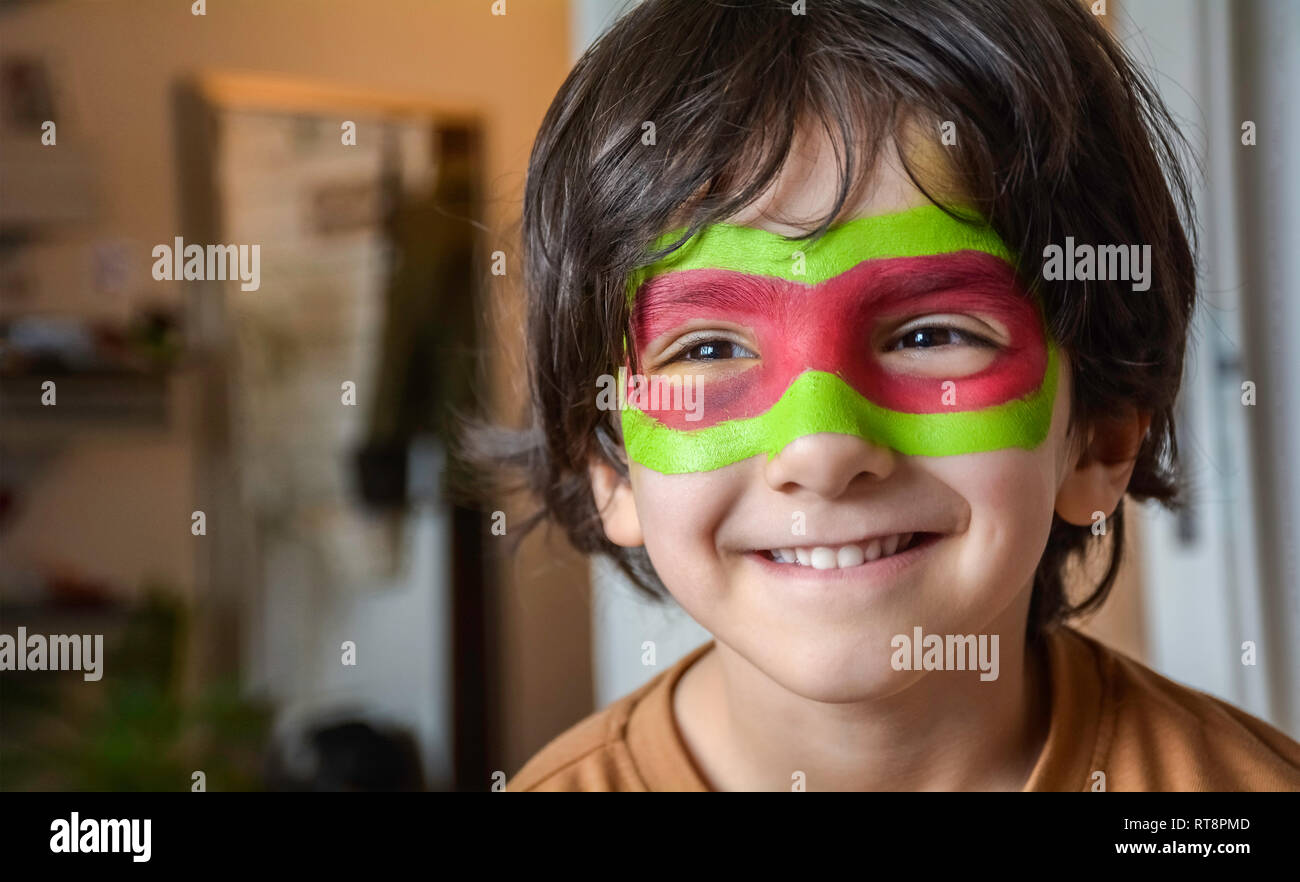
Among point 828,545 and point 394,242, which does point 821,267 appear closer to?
point 828,545

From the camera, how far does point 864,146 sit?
619 mm

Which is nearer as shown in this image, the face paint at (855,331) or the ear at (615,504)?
the face paint at (855,331)

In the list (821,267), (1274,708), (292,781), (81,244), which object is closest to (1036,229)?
(821,267)

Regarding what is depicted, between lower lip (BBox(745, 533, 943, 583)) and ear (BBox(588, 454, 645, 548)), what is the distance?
0.46 feet

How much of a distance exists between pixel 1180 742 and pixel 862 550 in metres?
0.26

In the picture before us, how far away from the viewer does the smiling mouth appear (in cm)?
65

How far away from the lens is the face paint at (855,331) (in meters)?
0.61

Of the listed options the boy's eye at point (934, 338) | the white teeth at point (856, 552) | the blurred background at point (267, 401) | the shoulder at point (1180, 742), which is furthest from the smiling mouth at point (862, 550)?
the blurred background at point (267, 401)

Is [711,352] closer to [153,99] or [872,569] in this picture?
[872,569]

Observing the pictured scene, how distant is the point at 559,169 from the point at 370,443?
4.38ft

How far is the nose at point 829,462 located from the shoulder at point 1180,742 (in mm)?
269

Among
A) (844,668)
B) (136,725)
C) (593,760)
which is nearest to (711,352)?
(844,668)

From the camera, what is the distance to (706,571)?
679mm

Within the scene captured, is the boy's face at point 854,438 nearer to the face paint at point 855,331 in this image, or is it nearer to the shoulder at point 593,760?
the face paint at point 855,331
